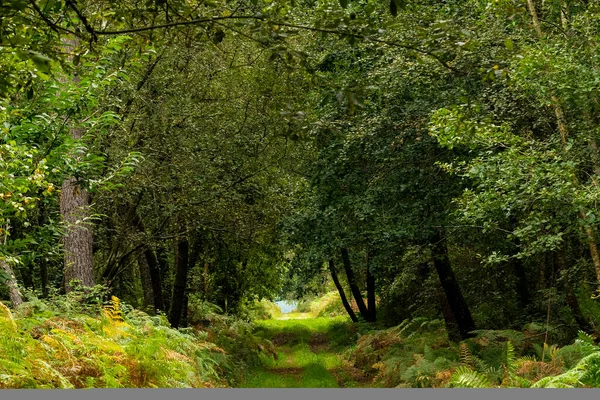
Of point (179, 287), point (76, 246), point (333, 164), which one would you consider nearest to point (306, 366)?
point (179, 287)

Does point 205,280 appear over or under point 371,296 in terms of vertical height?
over

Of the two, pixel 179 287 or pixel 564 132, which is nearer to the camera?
pixel 564 132

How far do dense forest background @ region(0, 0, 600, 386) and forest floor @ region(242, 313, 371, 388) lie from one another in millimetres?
2794

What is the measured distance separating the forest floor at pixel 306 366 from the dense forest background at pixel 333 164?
9.17ft

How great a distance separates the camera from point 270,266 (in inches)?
1032

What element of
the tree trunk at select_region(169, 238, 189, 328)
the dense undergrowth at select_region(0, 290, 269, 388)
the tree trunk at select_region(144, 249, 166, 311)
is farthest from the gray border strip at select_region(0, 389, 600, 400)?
the tree trunk at select_region(144, 249, 166, 311)

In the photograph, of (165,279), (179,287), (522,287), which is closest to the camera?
(179,287)

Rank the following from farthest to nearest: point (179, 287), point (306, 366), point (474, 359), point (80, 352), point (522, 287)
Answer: point (306, 366) < point (522, 287) < point (179, 287) < point (474, 359) < point (80, 352)

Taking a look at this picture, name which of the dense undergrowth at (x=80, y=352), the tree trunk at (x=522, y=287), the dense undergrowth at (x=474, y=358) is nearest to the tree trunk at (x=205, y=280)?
the dense undergrowth at (x=474, y=358)


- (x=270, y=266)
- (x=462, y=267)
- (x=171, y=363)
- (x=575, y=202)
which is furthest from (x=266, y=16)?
(x=270, y=266)

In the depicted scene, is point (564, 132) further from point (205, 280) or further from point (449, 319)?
point (205, 280)

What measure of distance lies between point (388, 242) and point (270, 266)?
473 inches

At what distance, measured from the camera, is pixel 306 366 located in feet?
66.5

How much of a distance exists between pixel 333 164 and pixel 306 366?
7.36 metres
